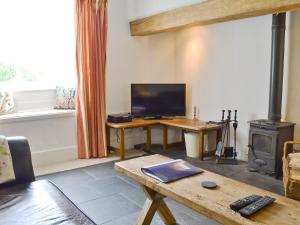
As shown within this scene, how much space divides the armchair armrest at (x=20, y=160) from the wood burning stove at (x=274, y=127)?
2.51m

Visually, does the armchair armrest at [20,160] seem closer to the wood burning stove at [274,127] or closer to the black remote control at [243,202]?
the black remote control at [243,202]

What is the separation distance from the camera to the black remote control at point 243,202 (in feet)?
5.31

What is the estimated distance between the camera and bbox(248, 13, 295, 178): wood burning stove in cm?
344

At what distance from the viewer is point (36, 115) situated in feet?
13.3

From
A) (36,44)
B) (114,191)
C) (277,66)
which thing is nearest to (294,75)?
(277,66)

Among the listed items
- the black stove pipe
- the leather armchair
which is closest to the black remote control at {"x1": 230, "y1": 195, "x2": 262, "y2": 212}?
the leather armchair

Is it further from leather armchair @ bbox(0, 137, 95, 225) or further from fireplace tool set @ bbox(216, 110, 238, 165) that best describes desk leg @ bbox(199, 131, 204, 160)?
leather armchair @ bbox(0, 137, 95, 225)

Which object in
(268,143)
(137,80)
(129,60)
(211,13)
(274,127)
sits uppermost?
(211,13)

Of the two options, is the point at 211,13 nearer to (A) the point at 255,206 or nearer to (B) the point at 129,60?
(B) the point at 129,60

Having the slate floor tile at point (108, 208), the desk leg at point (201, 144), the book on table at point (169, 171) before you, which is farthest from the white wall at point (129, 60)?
the book on table at point (169, 171)

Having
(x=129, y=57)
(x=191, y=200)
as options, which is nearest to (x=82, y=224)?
(x=191, y=200)

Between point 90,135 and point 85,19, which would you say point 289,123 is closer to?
point 90,135

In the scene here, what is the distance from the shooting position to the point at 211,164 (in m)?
4.05

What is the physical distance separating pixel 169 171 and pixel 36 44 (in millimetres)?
3115
